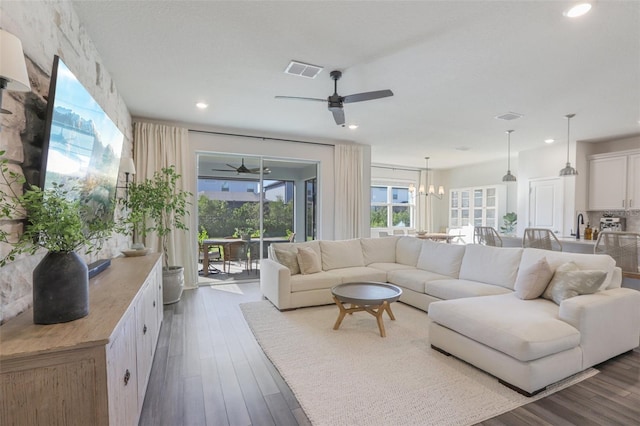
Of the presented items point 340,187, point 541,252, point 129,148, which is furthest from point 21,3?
point 340,187

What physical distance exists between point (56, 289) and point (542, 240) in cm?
545

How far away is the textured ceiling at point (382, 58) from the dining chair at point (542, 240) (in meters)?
1.70

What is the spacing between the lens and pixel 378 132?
5766 mm

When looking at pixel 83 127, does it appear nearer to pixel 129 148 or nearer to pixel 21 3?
pixel 21 3

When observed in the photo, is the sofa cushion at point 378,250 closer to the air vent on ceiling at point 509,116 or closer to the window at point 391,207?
the air vent on ceiling at point 509,116

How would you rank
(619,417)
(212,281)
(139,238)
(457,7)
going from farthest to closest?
1. (212,281)
2. (139,238)
3. (457,7)
4. (619,417)

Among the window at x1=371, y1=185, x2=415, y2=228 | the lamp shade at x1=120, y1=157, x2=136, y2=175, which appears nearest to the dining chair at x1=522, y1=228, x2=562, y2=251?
the window at x1=371, y1=185, x2=415, y2=228

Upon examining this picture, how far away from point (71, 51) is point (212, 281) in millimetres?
4131

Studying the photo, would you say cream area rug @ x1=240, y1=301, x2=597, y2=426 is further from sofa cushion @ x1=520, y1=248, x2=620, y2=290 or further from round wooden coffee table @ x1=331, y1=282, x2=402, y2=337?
sofa cushion @ x1=520, y1=248, x2=620, y2=290

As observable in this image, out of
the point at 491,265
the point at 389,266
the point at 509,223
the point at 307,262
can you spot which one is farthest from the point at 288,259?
the point at 509,223

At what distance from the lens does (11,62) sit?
1.17 meters

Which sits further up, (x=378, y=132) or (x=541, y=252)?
(x=378, y=132)

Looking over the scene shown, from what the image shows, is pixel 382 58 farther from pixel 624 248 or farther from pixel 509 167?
pixel 509 167

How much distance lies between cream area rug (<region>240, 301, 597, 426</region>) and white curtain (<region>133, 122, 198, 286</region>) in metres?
2.30
